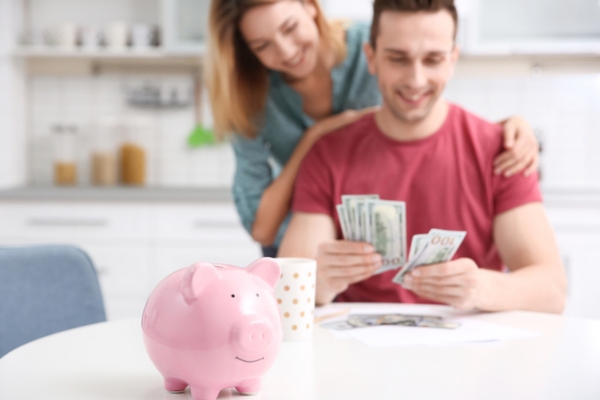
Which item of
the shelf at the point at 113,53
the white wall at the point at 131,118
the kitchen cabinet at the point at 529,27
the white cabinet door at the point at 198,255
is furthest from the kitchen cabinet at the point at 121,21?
the kitchen cabinet at the point at 529,27

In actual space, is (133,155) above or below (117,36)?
below

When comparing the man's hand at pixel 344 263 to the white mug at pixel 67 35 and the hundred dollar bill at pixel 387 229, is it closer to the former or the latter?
the hundred dollar bill at pixel 387 229

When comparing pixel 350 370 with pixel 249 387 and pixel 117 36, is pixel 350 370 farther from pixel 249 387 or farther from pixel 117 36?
pixel 117 36

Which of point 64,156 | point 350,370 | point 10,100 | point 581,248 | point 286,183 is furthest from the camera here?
point 64,156

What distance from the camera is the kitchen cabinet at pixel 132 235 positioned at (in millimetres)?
3139

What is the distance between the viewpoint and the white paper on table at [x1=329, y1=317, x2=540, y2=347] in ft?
3.52

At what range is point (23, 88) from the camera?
3.74 m

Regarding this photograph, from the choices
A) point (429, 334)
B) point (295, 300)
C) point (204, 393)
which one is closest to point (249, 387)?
point (204, 393)

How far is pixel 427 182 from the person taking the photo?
5.44 feet

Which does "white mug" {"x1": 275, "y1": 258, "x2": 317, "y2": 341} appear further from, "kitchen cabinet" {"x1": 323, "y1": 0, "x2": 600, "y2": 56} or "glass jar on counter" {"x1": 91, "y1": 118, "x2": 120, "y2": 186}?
"glass jar on counter" {"x1": 91, "y1": 118, "x2": 120, "y2": 186}

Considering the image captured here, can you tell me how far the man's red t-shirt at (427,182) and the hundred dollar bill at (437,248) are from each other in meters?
0.37

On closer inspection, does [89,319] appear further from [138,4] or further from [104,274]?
[138,4]

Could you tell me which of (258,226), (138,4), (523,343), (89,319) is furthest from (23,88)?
(523,343)

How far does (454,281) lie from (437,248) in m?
0.07
